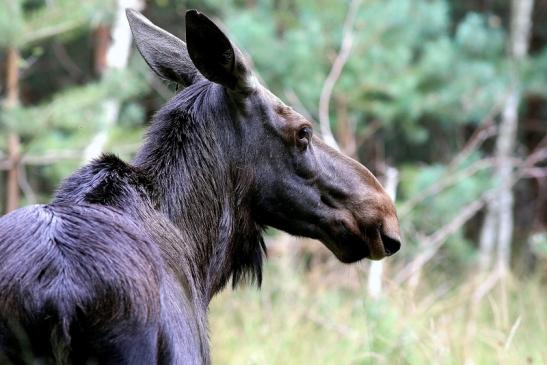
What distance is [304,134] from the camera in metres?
4.16

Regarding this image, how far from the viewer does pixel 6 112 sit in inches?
345

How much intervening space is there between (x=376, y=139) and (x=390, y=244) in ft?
33.5

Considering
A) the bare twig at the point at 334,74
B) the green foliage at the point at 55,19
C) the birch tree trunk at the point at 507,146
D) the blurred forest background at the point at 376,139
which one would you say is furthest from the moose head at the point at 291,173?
the birch tree trunk at the point at 507,146

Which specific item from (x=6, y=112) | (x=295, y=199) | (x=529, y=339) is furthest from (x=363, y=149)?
→ (x=295, y=199)

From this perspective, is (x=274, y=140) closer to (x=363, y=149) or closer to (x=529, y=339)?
(x=529, y=339)

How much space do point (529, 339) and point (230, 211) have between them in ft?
11.7

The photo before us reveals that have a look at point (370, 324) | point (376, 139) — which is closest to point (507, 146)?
point (376, 139)

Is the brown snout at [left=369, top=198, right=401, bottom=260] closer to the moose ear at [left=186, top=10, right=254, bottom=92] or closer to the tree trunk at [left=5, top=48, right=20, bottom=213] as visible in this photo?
the moose ear at [left=186, top=10, right=254, bottom=92]

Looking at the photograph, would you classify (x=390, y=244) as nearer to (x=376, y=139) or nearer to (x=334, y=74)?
(x=334, y=74)

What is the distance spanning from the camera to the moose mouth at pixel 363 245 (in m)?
4.22

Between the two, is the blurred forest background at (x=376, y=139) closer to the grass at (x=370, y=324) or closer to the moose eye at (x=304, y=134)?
the grass at (x=370, y=324)

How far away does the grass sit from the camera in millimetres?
5465

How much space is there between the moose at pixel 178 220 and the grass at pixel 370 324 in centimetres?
113

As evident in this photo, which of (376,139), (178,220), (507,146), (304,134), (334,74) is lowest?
(376,139)
